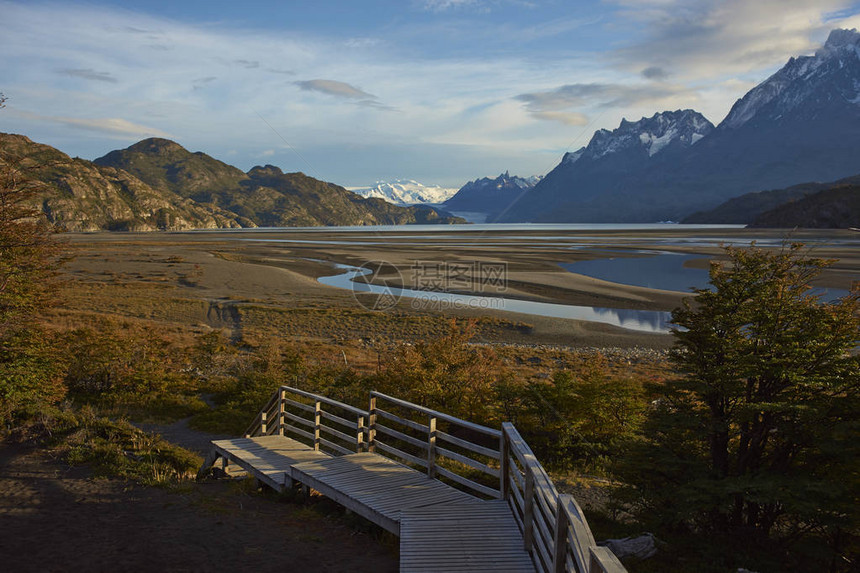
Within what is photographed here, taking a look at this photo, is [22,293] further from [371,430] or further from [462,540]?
[462,540]

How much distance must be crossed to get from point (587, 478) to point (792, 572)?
18.8ft

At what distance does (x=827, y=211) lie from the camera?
156875 millimetres

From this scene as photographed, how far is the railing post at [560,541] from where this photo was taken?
455cm

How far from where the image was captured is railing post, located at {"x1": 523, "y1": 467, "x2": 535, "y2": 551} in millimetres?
5906

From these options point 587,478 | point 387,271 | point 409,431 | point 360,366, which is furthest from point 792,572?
point 387,271

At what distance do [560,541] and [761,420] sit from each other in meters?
5.41

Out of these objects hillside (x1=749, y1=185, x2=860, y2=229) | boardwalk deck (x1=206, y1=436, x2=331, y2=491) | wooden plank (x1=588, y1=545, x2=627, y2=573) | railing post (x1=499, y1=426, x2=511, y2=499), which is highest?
hillside (x1=749, y1=185, x2=860, y2=229)

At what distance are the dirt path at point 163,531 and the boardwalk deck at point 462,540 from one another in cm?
66

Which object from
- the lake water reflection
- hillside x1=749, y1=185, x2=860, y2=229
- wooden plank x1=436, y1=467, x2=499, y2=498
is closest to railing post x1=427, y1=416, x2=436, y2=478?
wooden plank x1=436, y1=467, x2=499, y2=498

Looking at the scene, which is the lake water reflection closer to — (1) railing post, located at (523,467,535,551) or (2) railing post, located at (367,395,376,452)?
(2) railing post, located at (367,395,376,452)

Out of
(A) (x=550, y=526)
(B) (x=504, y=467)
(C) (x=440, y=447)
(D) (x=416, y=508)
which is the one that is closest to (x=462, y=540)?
(D) (x=416, y=508)

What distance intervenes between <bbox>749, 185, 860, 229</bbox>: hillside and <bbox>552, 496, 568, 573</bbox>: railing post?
17021 cm

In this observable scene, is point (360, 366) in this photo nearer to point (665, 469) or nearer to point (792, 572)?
point (665, 469)

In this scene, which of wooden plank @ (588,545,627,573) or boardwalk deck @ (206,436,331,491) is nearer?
wooden plank @ (588,545,627,573)
